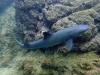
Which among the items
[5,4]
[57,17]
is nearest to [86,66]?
[57,17]

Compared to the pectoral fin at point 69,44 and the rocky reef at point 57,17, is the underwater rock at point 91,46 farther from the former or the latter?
the pectoral fin at point 69,44

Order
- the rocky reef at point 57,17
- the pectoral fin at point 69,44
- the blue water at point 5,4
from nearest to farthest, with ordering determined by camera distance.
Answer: the pectoral fin at point 69,44, the rocky reef at point 57,17, the blue water at point 5,4

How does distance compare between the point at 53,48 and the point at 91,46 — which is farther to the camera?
the point at 53,48

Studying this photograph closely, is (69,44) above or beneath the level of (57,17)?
beneath

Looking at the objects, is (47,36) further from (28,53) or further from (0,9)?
(0,9)

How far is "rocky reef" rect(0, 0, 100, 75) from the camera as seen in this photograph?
534 cm

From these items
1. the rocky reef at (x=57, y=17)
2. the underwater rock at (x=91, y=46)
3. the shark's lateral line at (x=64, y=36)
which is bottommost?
the underwater rock at (x=91, y=46)

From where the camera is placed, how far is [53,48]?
6.04 metres

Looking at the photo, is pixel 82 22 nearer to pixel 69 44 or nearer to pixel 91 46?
pixel 91 46

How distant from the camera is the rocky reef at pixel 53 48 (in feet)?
17.5

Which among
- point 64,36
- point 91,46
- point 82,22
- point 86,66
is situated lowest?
point 86,66

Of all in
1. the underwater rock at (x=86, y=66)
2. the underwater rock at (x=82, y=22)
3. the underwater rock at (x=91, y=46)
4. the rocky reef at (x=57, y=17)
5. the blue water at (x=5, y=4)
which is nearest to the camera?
the underwater rock at (x=86, y=66)

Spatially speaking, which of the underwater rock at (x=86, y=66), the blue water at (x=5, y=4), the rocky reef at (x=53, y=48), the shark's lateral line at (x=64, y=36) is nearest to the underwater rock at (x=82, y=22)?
the rocky reef at (x=53, y=48)

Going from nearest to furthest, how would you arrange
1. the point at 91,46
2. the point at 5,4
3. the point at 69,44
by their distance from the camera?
the point at 69,44, the point at 91,46, the point at 5,4
